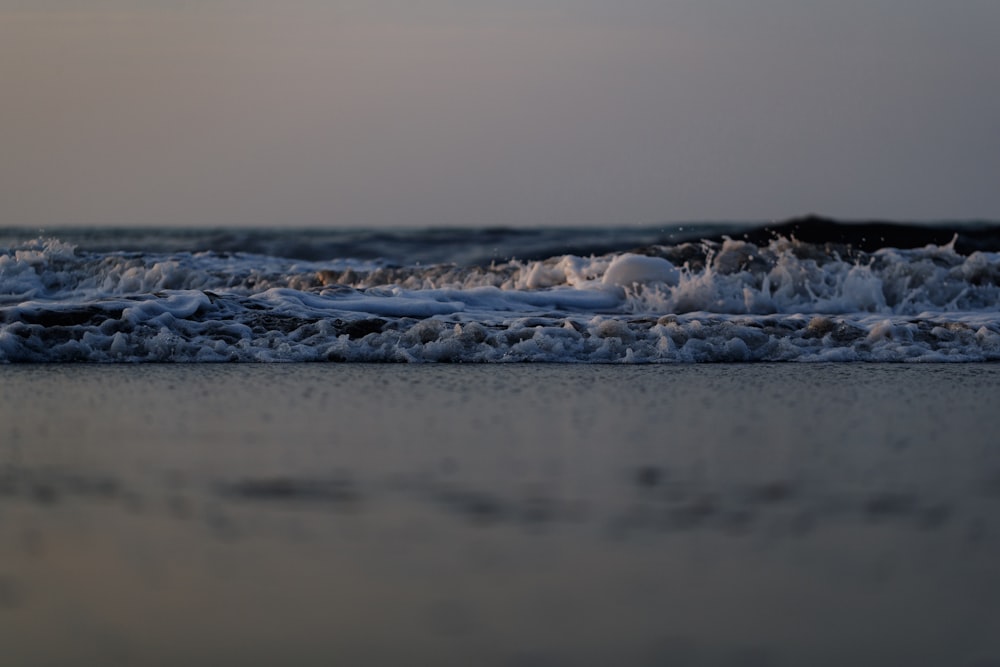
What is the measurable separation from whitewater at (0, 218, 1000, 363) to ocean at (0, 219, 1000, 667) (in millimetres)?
33

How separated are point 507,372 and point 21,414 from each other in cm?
230

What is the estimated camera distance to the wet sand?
2.07m

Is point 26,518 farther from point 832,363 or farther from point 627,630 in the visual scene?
point 832,363

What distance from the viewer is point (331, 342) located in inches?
264

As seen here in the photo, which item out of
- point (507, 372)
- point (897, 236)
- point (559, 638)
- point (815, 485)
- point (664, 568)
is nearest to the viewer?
point (559, 638)

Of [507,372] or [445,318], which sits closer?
[507,372]

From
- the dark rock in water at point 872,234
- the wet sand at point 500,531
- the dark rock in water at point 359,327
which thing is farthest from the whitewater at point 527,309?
the dark rock in water at point 872,234

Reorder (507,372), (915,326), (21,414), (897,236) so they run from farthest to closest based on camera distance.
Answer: (897,236)
(915,326)
(507,372)
(21,414)

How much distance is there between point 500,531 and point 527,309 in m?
5.41

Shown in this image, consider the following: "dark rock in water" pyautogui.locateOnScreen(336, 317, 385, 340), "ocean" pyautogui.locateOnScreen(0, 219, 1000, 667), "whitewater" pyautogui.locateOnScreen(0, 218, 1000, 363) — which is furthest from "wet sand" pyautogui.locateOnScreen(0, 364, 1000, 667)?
"dark rock in water" pyautogui.locateOnScreen(336, 317, 385, 340)

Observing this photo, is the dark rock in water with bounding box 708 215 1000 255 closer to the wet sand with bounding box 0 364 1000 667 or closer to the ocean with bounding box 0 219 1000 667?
the ocean with bounding box 0 219 1000 667

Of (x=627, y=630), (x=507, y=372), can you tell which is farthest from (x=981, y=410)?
(x=627, y=630)

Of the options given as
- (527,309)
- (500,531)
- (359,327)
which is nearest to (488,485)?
(500,531)

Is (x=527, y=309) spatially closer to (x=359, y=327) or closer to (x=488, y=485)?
(x=359, y=327)
